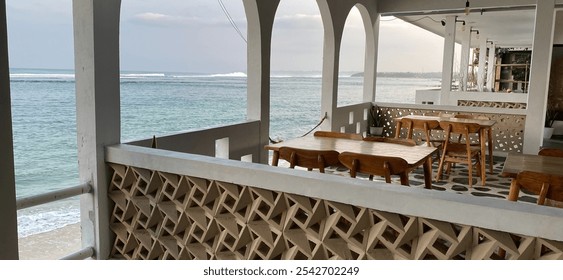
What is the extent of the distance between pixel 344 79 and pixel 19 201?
152 feet

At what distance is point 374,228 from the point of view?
197cm

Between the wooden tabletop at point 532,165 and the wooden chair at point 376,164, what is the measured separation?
0.63 meters

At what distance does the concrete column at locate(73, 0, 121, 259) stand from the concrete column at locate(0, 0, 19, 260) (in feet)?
3.52

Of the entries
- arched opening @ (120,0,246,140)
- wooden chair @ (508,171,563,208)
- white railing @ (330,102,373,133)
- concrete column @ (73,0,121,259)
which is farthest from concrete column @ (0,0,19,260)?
arched opening @ (120,0,246,140)

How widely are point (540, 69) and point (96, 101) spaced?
240 inches

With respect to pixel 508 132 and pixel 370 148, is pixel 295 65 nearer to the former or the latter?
pixel 508 132

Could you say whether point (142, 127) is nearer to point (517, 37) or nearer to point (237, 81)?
point (237, 81)

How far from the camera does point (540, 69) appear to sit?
638 cm

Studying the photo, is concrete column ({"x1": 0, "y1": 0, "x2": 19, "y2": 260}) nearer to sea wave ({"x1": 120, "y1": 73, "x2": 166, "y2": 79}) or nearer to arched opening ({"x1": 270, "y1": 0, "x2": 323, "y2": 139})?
arched opening ({"x1": 270, "y1": 0, "x2": 323, "y2": 139})

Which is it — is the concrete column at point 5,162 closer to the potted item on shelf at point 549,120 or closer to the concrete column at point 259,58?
the concrete column at point 259,58

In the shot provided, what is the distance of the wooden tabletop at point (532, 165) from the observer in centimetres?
284

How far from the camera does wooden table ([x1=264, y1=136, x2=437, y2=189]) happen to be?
3.48m

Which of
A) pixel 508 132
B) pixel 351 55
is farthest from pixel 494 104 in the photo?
pixel 351 55
